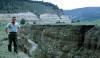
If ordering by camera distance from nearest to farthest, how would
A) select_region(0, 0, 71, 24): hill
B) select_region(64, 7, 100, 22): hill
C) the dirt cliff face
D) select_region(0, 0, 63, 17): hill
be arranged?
the dirt cliff face → select_region(64, 7, 100, 22): hill → select_region(0, 0, 71, 24): hill → select_region(0, 0, 63, 17): hill

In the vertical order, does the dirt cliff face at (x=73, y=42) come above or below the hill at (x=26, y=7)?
above

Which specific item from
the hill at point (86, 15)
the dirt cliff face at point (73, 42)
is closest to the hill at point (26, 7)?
the hill at point (86, 15)

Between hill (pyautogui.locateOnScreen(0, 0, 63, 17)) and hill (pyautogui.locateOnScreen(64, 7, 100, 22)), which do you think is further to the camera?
hill (pyautogui.locateOnScreen(0, 0, 63, 17))

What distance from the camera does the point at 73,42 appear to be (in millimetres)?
15172

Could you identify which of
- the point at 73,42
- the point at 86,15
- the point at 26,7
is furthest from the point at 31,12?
the point at 73,42

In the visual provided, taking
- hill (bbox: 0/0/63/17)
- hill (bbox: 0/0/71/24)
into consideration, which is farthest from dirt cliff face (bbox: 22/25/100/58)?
hill (bbox: 0/0/63/17)

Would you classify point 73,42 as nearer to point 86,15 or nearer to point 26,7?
point 86,15

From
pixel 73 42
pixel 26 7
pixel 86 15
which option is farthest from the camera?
pixel 26 7

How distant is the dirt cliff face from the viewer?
12578mm

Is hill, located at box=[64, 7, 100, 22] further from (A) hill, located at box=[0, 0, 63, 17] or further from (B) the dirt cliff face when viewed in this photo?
(B) the dirt cliff face

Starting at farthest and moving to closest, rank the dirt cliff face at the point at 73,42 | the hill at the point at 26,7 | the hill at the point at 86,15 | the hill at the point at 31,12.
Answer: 1. the hill at the point at 26,7
2. the hill at the point at 31,12
3. the hill at the point at 86,15
4. the dirt cliff face at the point at 73,42

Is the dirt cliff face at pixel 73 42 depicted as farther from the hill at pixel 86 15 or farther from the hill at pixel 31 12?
the hill at pixel 31 12

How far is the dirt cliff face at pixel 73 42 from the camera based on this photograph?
1258 centimetres

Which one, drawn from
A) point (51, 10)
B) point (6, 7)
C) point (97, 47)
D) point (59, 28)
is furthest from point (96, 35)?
point (51, 10)
